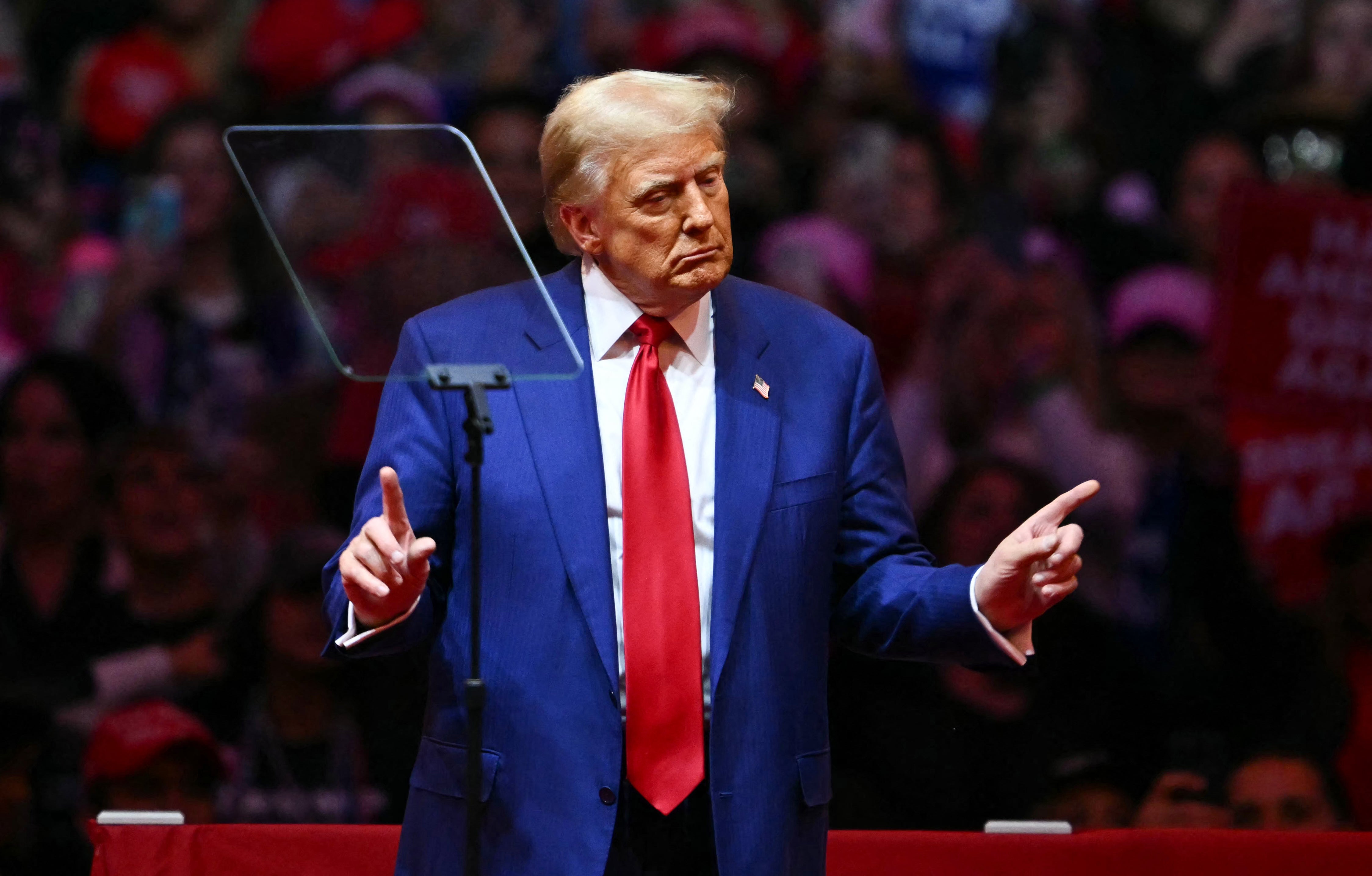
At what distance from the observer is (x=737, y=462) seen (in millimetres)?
1862

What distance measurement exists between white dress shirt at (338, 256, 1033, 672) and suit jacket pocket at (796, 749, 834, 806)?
5.9 inches

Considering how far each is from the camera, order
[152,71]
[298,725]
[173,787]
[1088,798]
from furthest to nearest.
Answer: [152,71], [298,725], [1088,798], [173,787]

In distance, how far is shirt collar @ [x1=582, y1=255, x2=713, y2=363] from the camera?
193 cm

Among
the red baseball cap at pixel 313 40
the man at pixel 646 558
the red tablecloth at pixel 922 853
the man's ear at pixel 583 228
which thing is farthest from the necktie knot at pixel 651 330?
the red baseball cap at pixel 313 40

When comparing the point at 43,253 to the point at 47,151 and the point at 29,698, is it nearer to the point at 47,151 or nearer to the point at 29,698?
the point at 47,151

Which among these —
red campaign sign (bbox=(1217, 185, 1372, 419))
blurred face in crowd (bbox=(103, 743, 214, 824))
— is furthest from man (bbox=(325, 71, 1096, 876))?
red campaign sign (bbox=(1217, 185, 1372, 419))

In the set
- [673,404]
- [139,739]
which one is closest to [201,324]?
[139,739]

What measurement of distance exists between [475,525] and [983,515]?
2369 mm

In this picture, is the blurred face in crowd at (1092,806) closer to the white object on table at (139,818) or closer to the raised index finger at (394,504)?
the white object on table at (139,818)

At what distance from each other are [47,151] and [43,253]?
0.25 meters

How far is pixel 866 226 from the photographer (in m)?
3.87

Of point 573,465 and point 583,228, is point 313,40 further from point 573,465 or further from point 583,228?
point 573,465

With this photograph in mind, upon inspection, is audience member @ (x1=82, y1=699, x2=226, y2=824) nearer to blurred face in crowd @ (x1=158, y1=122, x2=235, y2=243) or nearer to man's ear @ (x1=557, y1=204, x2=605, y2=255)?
blurred face in crowd @ (x1=158, y1=122, x2=235, y2=243)

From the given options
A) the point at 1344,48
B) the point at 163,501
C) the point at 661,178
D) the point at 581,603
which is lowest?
the point at 163,501
